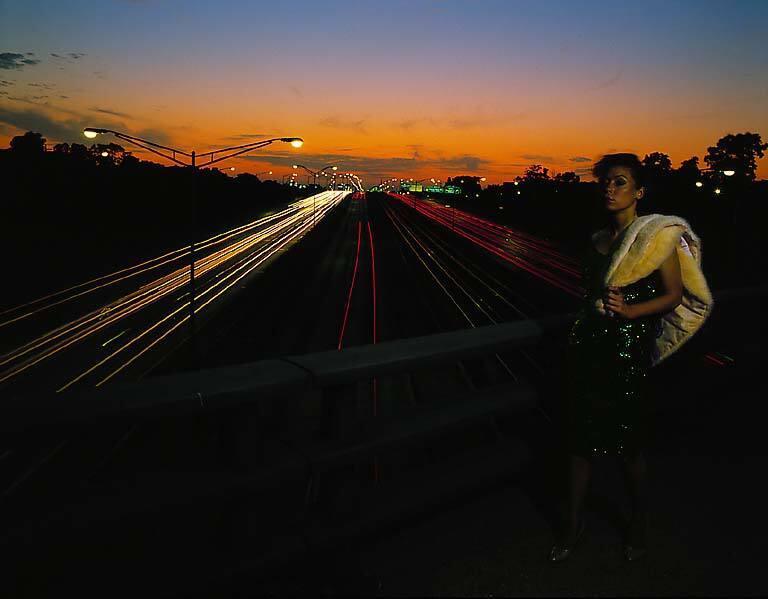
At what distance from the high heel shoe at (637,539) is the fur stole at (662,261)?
2.64ft

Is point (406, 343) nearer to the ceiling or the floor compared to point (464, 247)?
nearer to the ceiling

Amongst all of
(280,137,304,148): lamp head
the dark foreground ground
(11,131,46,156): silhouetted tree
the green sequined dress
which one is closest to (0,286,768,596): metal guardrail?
the dark foreground ground

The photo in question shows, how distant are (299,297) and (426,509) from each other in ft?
150

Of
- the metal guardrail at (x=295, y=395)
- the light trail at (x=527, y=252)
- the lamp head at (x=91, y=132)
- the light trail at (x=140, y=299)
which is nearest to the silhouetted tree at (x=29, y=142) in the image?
the light trail at (x=140, y=299)

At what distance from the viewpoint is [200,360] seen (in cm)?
2980

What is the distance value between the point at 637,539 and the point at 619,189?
171 cm

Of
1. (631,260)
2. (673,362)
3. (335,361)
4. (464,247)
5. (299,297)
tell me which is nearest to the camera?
(335,361)

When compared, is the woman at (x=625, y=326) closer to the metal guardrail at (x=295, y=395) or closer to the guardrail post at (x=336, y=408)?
the metal guardrail at (x=295, y=395)

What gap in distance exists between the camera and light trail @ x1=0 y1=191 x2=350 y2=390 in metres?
31.0

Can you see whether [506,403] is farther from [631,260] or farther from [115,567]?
[115,567]

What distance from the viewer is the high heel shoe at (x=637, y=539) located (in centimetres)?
289

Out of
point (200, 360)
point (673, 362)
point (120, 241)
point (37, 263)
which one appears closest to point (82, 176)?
point (120, 241)

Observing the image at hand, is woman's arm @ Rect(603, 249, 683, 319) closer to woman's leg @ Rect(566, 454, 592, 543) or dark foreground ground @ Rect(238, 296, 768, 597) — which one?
woman's leg @ Rect(566, 454, 592, 543)

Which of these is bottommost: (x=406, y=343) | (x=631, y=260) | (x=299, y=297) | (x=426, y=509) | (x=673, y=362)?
(x=299, y=297)
